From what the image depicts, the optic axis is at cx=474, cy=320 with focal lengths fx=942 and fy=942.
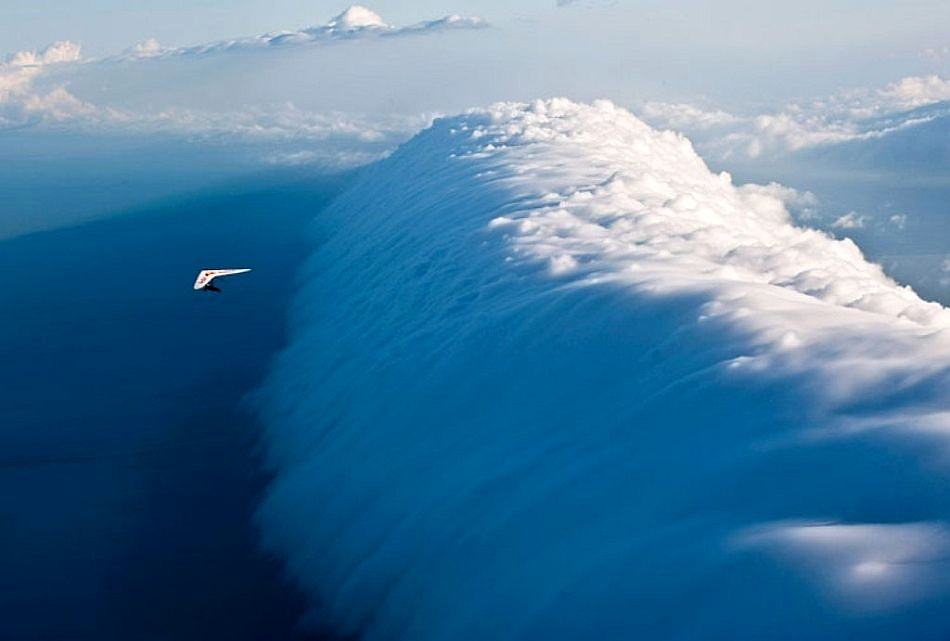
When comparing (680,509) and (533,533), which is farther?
(533,533)

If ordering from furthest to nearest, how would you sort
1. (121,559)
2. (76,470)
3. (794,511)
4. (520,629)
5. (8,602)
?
(76,470)
(121,559)
(8,602)
(520,629)
(794,511)

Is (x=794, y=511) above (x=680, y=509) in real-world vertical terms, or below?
above

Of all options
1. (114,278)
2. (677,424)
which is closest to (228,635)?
(677,424)

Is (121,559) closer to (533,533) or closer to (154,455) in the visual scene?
(154,455)

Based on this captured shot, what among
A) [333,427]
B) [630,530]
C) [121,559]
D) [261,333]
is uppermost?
[630,530]

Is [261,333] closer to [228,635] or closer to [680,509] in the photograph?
[228,635]

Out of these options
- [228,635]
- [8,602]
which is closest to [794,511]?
[228,635]

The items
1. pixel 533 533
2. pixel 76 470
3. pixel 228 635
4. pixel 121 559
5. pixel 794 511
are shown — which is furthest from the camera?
pixel 76 470

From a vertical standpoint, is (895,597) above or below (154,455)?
Result: above

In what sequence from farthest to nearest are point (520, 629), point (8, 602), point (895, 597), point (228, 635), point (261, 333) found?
point (261, 333)
point (8, 602)
point (228, 635)
point (520, 629)
point (895, 597)
